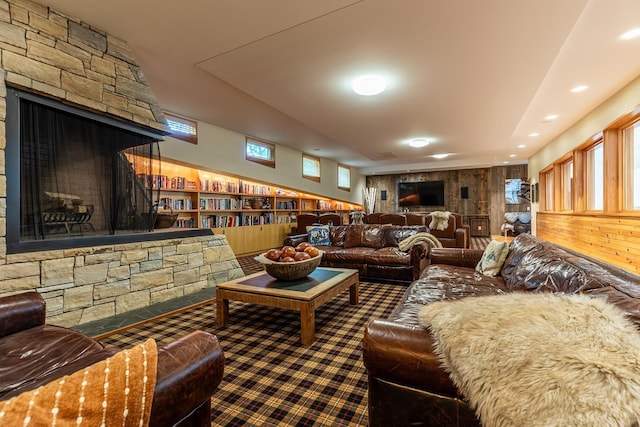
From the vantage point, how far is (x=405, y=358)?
3.25 ft

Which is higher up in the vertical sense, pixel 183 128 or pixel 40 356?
pixel 183 128

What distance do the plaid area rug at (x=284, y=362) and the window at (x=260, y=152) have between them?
4010mm

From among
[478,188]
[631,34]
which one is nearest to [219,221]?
[631,34]

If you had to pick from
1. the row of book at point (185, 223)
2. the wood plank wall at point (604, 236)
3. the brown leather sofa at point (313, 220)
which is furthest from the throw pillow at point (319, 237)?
the wood plank wall at point (604, 236)

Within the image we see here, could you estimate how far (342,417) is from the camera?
1423mm

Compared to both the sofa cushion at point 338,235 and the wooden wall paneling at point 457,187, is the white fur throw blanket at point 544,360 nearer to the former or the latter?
the sofa cushion at point 338,235

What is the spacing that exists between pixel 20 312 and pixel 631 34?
4.86 metres

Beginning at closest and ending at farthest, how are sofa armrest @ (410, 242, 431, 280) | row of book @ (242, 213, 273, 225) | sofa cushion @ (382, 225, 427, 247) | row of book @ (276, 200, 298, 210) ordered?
sofa armrest @ (410, 242, 431, 280)
sofa cushion @ (382, 225, 427, 247)
row of book @ (242, 213, 273, 225)
row of book @ (276, 200, 298, 210)

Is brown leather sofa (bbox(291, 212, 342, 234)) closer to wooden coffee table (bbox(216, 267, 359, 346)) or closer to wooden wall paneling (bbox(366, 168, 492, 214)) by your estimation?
wooden coffee table (bbox(216, 267, 359, 346))

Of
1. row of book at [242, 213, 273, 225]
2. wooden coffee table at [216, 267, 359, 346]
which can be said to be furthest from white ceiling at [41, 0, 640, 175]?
row of book at [242, 213, 273, 225]

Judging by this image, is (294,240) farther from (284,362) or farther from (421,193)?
(421,193)

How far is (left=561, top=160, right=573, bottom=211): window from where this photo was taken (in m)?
6.23

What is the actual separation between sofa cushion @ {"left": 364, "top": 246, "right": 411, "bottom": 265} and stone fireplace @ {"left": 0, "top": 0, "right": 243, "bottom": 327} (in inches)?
87.8

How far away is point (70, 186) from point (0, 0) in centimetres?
137
